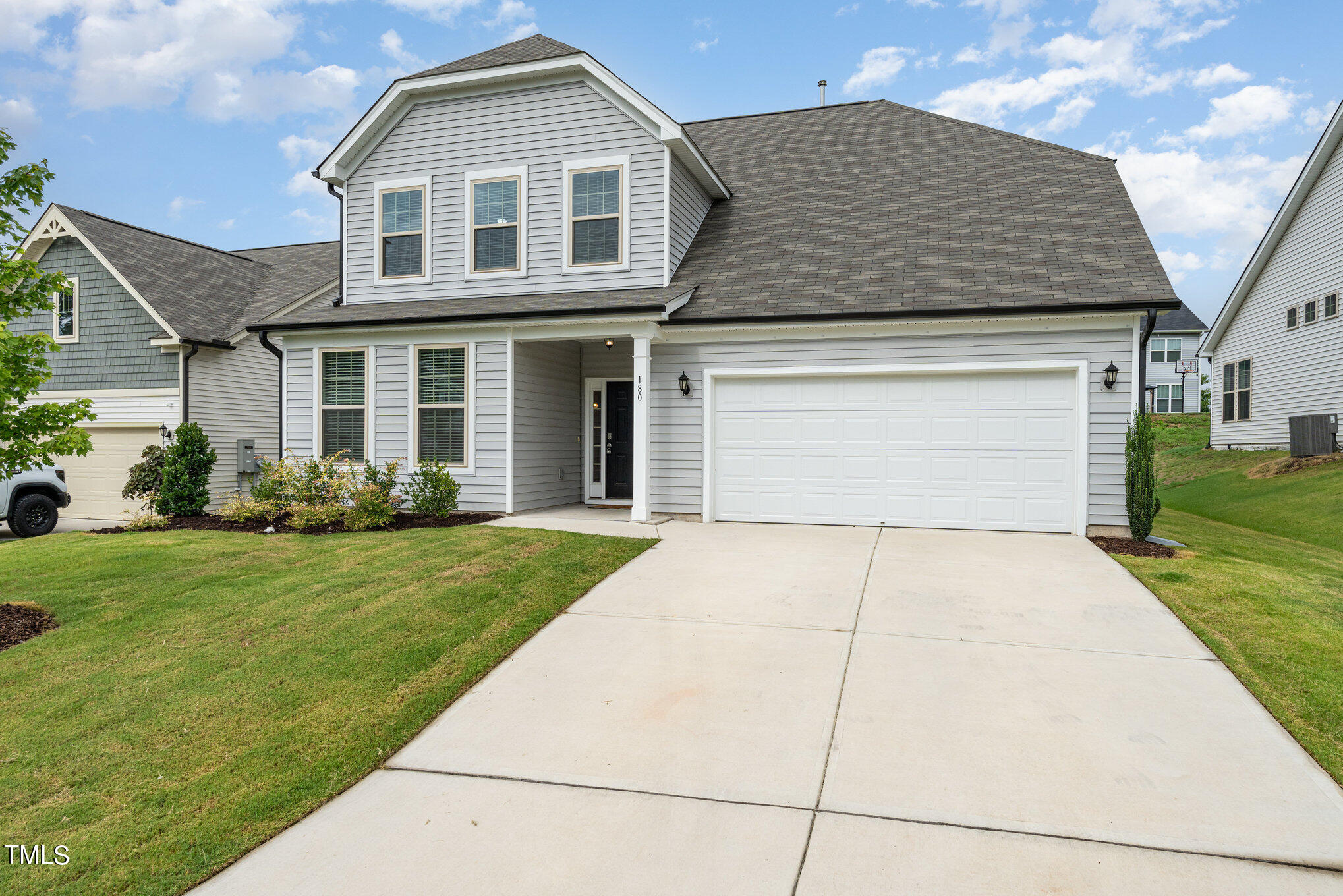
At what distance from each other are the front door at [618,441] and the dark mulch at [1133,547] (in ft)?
24.4

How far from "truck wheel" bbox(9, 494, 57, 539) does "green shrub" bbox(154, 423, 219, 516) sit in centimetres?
206

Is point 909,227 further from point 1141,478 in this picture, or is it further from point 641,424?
point 641,424

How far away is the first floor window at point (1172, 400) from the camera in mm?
34938

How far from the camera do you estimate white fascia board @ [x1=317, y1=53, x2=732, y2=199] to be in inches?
433

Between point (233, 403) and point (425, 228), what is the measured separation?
7115mm

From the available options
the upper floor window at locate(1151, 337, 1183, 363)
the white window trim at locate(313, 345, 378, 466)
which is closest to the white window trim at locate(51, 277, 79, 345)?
the white window trim at locate(313, 345, 378, 466)

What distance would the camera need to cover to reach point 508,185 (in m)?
11.8

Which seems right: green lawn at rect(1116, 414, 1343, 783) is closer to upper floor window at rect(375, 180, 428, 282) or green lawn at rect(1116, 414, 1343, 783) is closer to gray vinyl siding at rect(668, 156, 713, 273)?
gray vinyl siding at rect(668, 156, 713, 273)

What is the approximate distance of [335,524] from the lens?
1038 centimetres

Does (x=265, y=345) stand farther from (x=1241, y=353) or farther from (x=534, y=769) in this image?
(x=1241, y=353)

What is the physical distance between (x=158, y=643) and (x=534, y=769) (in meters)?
3.57

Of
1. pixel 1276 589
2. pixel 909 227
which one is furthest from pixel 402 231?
pixel 1276 589

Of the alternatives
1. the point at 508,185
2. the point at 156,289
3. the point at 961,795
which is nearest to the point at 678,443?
the point at 508,185

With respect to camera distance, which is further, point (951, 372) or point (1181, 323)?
point (1181, 323)
